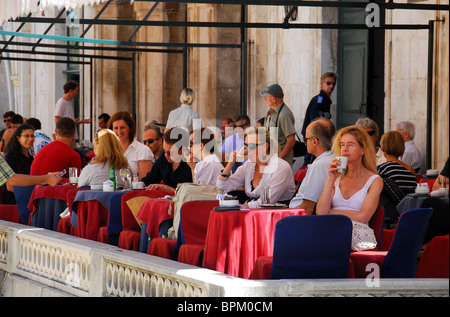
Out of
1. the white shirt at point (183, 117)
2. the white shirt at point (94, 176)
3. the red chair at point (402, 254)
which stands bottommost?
the red chair at point (402, 254)

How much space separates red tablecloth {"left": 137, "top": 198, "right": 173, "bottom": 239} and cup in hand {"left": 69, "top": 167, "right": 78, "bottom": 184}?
2.23 m

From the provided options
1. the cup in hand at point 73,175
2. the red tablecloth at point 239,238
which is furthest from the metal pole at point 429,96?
the red tablecloth at point 239,238

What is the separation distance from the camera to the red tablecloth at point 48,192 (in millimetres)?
10000

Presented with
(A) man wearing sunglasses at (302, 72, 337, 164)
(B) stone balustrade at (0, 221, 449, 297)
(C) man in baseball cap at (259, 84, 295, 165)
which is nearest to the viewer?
(B) stone balustrade at (0, 221, 449, 297)

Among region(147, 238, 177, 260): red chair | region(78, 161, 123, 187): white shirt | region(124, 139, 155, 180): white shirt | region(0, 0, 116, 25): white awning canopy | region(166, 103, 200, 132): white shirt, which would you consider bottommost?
region(147, 238, 177, 260): red chair

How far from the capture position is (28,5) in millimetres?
10172

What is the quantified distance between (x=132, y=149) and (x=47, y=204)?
1.52 metres

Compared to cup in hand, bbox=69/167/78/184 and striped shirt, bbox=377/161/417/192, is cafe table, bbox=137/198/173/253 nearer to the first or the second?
cup in hand, bbox=69/167/78/184

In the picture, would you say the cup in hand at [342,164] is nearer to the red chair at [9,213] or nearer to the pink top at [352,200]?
the pink top at [352,200]

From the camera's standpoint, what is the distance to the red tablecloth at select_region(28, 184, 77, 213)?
10.0 metres

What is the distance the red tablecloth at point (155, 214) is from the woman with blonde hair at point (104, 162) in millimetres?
1619

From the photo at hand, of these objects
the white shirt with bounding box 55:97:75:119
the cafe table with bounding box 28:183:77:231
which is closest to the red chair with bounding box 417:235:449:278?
the cafe table with bounding box 28:183:77:231

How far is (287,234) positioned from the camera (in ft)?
19.8
